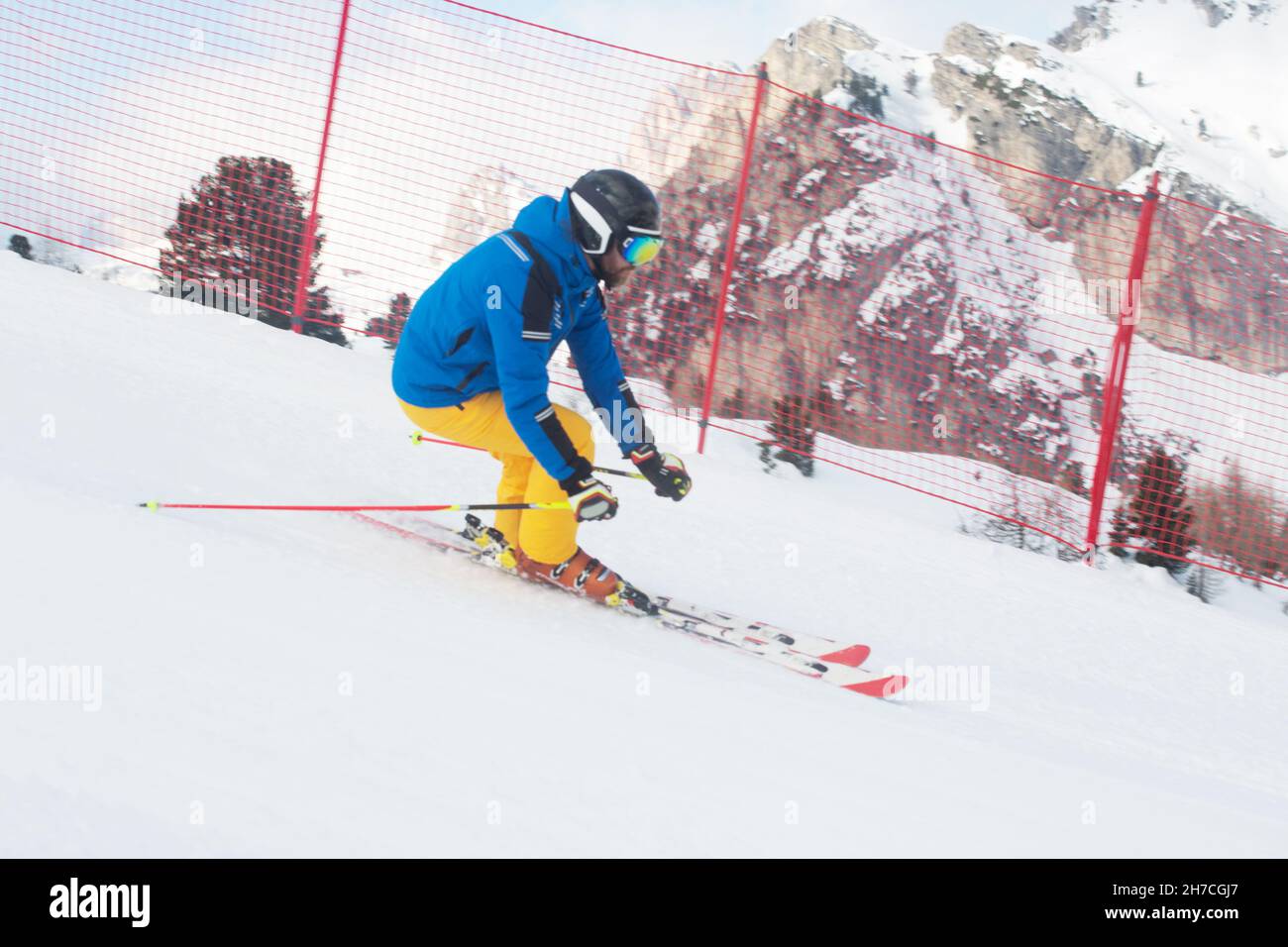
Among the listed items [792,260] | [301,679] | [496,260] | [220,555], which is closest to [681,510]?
[496,260]

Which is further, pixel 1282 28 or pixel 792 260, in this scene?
pixel 1282 28

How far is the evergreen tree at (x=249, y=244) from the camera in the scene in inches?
265

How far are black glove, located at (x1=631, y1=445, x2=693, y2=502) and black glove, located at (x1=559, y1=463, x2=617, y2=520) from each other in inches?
11.7

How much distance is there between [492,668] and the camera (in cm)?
271

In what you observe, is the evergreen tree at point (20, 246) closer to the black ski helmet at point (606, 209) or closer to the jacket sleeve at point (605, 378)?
the jacket sleeve at point (605, 378)

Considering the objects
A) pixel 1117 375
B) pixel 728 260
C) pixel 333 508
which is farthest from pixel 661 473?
pixel 1117 375

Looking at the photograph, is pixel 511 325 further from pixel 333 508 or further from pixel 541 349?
pixel 333 508

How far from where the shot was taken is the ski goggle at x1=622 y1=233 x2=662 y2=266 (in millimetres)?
3293

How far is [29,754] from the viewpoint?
183 centimetres

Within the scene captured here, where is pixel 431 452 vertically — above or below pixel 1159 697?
above

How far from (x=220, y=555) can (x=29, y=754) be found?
1.33m
